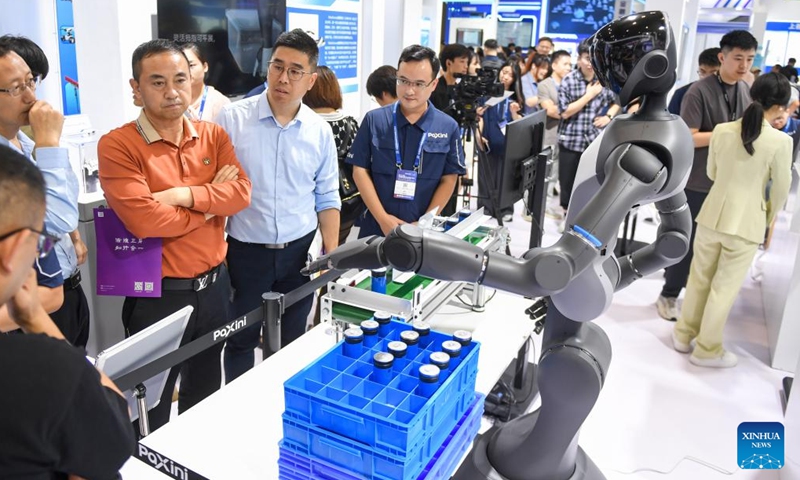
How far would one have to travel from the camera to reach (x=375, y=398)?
51.9 inches

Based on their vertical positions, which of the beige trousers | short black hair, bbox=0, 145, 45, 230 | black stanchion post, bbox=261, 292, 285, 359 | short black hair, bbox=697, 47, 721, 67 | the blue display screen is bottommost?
the beige trousers

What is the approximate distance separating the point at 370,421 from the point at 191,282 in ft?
3.87

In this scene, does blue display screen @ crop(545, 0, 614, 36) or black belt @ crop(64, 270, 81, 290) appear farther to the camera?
blue display screen @ crop(545, 0, 614, 36)

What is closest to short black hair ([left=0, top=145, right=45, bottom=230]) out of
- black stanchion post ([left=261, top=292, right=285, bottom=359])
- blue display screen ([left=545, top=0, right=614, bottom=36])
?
black stanchion post ([left=261, top=292, right=285, bottom=359])

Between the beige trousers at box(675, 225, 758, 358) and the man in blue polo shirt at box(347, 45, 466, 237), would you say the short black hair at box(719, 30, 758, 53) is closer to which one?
the beige trousers at box(675, 225, 758, 358)

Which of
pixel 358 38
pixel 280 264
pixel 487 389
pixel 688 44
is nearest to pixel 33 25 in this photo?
pixel 358 38

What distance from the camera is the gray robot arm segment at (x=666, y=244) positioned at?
176 centimetres

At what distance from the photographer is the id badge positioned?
9.66 ft

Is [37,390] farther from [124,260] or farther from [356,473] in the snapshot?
[124,260]

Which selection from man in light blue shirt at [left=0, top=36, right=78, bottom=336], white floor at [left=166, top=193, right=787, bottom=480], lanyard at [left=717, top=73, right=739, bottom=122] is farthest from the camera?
lanyard at [left=717, top=73, right=739, bottom=122]

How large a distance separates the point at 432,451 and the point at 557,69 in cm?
615

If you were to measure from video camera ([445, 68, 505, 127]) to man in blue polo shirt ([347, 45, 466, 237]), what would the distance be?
112 cm

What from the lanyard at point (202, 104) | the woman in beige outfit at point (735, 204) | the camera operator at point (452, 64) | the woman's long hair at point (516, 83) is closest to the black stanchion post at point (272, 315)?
the lanyard at point (202, 104)

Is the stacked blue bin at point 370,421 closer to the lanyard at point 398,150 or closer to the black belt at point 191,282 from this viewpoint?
the black belt at point 191,282
